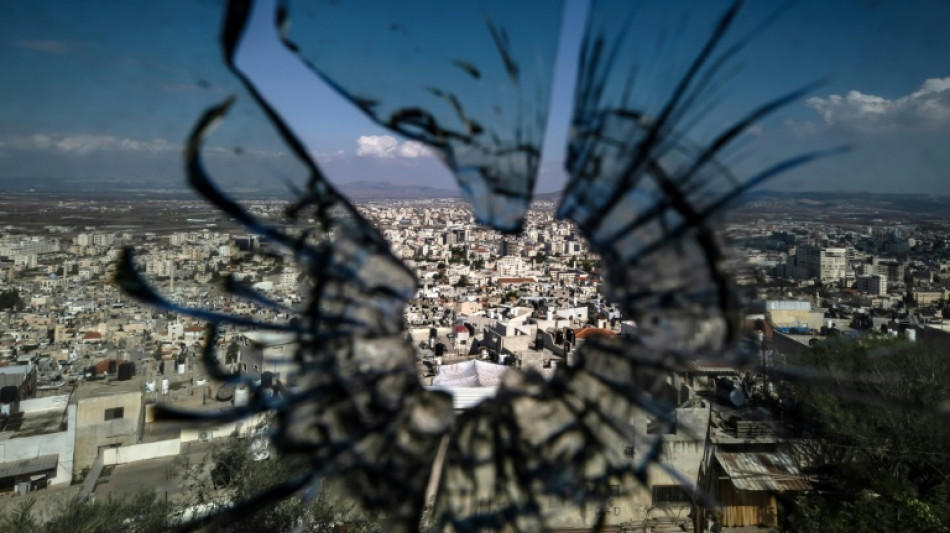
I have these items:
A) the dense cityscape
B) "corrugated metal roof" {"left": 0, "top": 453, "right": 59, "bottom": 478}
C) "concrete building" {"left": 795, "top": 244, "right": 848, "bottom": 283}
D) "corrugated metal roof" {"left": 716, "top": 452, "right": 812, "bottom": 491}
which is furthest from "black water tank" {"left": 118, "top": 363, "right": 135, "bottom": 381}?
"concrete building" {"left": 795, "top": 244, "right": 848, "bottom": 283}

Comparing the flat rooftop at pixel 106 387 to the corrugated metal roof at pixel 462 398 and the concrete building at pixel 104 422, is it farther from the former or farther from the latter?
the corrugated metal roof at pixel 462 398

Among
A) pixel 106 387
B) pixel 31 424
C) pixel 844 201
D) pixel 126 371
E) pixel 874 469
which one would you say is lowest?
pixel 31 424

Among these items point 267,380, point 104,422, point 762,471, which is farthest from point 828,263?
point 104,422

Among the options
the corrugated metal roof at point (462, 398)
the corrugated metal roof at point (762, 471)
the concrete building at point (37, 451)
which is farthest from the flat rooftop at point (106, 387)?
the corrugated metal roof at point (762, 471)

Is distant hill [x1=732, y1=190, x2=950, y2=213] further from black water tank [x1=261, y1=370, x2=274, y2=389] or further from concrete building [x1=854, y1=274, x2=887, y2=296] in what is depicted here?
concrete building [x1=854, y1=274, x2=887, y2=296]

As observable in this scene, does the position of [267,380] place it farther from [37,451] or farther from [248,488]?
[37,451]

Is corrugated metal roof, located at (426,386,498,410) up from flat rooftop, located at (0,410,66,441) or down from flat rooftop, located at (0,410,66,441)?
up
